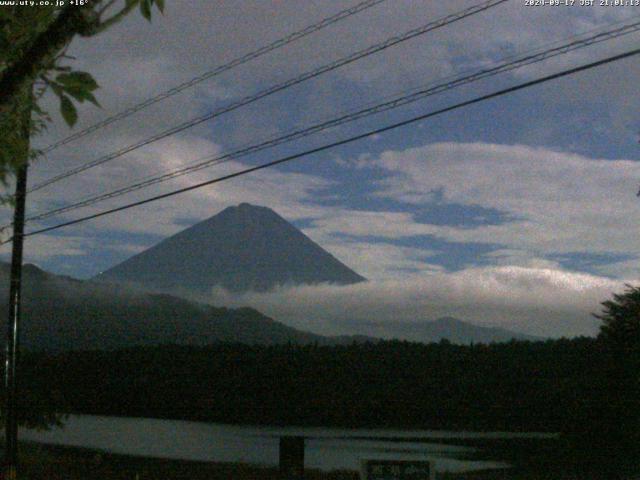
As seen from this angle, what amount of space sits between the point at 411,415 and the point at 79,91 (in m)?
109

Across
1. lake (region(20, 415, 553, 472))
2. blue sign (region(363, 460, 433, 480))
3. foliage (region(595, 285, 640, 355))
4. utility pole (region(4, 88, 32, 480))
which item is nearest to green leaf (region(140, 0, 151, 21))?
blue sign (region(363, 460, 433, 480))

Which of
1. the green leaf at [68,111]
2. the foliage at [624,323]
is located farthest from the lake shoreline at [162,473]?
the green leaf at [68,111]

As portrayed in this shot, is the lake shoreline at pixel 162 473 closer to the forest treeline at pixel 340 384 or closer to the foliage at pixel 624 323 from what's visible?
the foliage at pixel 624 323

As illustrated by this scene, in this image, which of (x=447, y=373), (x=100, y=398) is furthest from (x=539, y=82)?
(x=100, y=398)

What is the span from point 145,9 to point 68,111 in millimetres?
758

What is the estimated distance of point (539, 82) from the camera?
12.8m

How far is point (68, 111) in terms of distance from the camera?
16.8 ft

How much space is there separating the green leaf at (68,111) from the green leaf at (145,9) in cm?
68

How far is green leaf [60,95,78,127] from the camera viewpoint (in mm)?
5121

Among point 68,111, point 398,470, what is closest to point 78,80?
point 68,111

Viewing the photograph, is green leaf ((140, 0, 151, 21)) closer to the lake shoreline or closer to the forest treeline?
the lake shoreline

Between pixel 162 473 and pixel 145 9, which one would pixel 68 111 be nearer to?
pixel 145 9

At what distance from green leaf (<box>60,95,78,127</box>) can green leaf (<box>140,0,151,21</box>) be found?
68 cm

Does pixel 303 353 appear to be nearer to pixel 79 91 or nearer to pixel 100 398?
pixel 100 398
